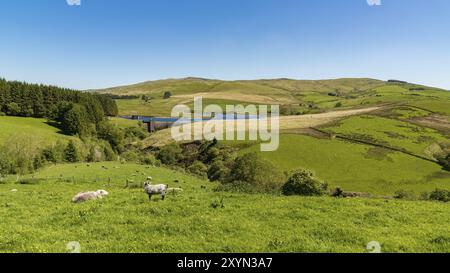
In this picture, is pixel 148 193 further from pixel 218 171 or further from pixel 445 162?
pixel 445 162

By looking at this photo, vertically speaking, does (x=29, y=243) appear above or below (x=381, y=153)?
above

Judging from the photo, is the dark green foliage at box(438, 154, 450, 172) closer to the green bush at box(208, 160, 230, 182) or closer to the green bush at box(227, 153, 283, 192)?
the green bush at box(227, 153, 283, 192)

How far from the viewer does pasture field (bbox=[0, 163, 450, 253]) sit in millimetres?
13688

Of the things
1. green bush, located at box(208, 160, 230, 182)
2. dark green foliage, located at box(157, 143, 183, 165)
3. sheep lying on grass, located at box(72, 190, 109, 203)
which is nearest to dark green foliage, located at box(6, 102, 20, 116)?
dark green foliage, located at box(157, 143, 183, 165)

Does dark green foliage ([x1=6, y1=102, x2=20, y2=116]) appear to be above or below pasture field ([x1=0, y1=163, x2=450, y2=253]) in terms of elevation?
above

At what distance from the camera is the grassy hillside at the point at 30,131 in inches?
3871

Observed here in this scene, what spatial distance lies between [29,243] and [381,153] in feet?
380

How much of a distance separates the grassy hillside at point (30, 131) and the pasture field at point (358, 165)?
66615mm

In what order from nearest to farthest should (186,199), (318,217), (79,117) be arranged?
1. (318,217)
2. (186,199)
3. (79,117)

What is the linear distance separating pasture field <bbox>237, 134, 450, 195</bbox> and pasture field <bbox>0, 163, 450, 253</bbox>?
64.9 metres
